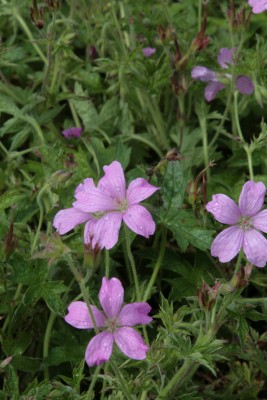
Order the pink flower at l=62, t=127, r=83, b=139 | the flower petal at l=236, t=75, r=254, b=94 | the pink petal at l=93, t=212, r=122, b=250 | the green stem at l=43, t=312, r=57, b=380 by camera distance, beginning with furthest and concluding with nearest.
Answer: the pink flower at l=62, t=127, r=83, b=139 < the flower petal at l=236, t=75, r=254, b=94 < the green stem at l=43, t=312, r=57, b=380 < the pink petal at l=93, t=212, r=122, b=250

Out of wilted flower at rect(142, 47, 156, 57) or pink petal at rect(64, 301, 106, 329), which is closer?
pink petal at rect(64, 301, 106, 329)

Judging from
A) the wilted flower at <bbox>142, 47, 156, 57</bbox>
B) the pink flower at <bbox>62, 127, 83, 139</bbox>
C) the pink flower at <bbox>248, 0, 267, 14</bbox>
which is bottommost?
the pink flower at <bbox>62, 127, 83, 139</bbox>

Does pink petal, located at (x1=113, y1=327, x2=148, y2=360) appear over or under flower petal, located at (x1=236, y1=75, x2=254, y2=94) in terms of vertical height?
over

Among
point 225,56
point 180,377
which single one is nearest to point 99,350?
point 180,377

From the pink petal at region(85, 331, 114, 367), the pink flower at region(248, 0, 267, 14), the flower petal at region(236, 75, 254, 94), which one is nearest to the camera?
the pink petal at region(85, 331, 114, 367)

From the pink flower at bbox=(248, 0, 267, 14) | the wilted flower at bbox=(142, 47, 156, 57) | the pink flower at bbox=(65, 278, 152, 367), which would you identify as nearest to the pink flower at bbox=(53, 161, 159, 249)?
the pink flower at bbox=(65, 278, 152, 367)

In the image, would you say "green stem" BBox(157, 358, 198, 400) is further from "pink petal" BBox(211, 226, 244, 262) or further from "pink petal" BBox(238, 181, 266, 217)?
"pink petal" BBox(238, 181, 266, 217)

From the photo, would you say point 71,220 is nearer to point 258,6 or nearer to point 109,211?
point 109,211
